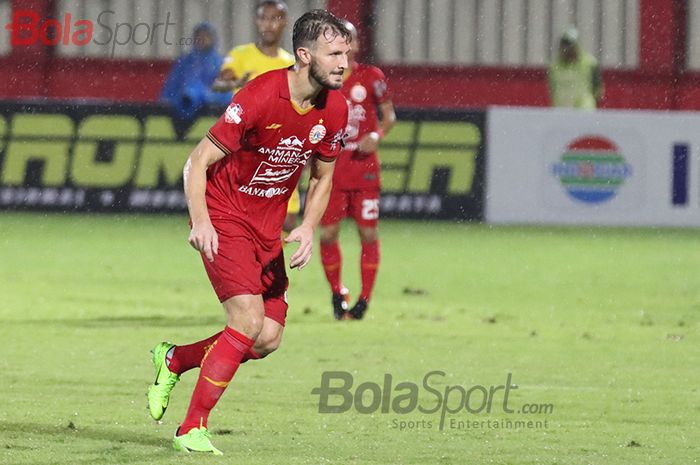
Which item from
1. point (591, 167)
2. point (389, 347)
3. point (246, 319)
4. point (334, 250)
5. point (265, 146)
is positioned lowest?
point (389, 347)

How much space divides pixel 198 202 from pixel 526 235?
12708 mm

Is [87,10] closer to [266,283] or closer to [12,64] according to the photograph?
[12,64]

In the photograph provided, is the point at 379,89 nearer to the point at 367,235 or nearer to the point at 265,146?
the point at 367,235

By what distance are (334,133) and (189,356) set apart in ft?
3.80

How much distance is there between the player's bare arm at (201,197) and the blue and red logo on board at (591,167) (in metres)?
13.2

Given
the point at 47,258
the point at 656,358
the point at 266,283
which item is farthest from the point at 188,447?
the point at 47,258

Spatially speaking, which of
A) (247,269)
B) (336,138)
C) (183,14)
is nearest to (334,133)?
(336,138)

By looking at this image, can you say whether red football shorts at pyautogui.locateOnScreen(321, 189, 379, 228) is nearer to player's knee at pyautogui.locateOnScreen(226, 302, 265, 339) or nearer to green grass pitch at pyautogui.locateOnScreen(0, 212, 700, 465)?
green grass pitch at pyautogui.locateOnScreen(0, 212, 700, 465)

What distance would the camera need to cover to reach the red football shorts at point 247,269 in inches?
283

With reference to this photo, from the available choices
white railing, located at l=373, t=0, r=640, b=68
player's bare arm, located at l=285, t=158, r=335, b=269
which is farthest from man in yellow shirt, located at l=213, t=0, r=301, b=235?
white railing, located at l=373, t=0, r=640, b=68

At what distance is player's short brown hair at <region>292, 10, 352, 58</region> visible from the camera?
278 inches

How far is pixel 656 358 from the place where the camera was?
1050 cm

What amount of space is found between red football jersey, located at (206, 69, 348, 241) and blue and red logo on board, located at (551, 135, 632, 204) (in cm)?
1260

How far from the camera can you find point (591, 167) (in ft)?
65.1
